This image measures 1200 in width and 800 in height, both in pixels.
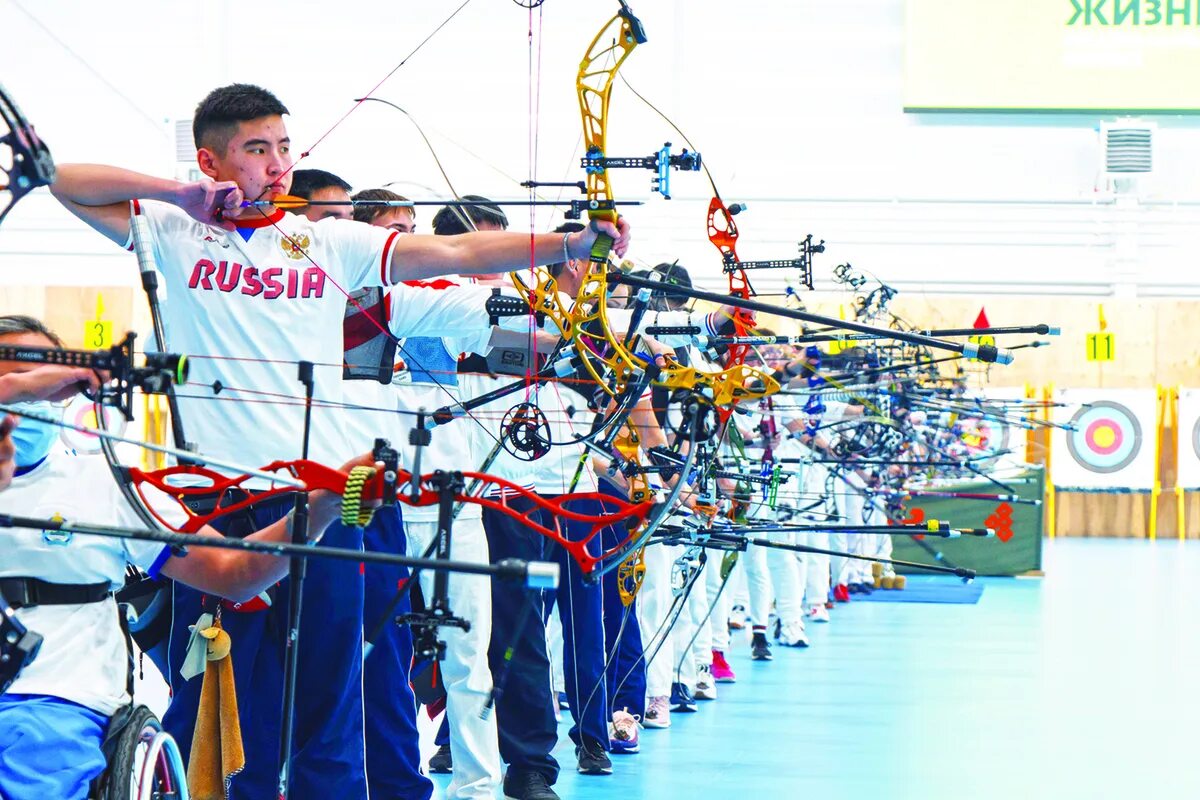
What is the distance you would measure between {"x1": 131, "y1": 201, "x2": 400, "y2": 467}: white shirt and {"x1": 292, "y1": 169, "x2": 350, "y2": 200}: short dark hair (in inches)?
30.6

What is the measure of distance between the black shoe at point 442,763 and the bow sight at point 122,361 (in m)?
2.63

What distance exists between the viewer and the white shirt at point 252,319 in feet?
8.51

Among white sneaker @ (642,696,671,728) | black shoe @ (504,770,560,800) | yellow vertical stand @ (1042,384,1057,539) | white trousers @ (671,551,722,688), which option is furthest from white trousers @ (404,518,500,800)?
yellow vertical stand @ (1042,384,1057,539)

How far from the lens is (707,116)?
1385 centimetres

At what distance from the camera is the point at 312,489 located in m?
2.21

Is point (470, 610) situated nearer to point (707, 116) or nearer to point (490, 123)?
point (490, 123)

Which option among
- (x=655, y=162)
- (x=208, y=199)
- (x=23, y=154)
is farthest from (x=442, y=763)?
(x=23, y=154)

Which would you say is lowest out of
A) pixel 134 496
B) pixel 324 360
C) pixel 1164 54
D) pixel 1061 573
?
pixel 1061 573

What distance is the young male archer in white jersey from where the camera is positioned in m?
2.59

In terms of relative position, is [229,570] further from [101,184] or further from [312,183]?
[312,183]

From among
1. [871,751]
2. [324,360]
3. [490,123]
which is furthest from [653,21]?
[324,360]

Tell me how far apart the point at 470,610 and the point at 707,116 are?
35.4 ft

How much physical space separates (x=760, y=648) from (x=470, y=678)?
343 cm

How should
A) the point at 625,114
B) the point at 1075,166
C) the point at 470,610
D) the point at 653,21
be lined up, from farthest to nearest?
1. the point at 1075,166
2. the point at 653,21
3. the point at 625,114
4. the point at 470,610
